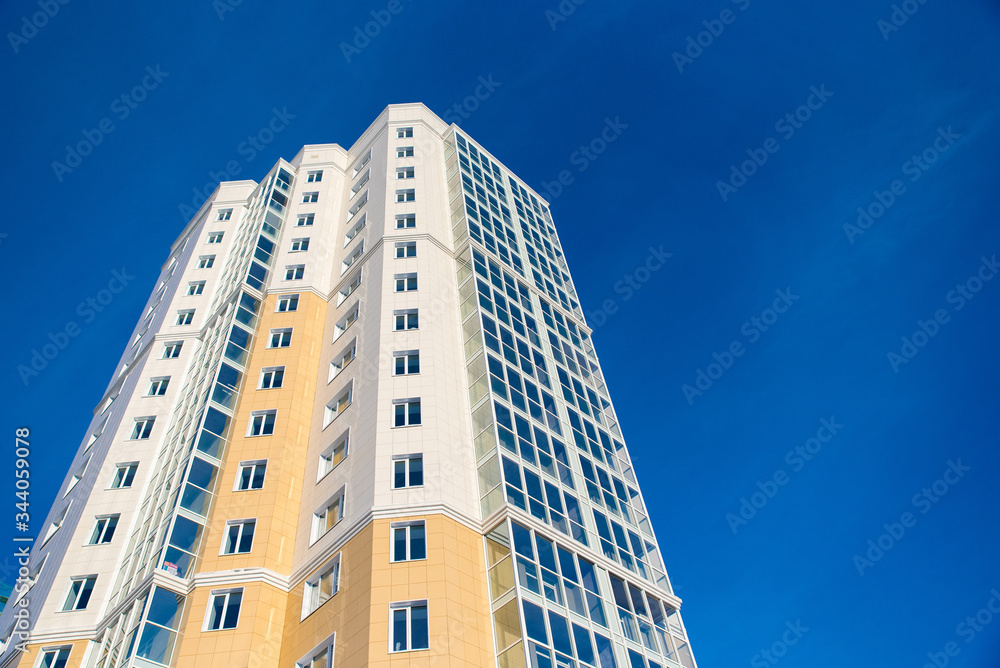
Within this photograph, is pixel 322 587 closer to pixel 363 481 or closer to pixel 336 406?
pixel 363 481

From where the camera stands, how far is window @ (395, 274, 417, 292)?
39.2 meters

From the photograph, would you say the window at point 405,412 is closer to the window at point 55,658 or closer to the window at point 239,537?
the window at point 239,537

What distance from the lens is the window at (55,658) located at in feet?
91.6

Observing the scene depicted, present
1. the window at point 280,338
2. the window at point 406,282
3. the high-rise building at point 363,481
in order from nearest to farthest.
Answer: the high-rise building at point 363,481 → the window at point 406,282 → the window at point 280,338

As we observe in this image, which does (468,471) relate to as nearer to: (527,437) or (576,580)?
(527,437)

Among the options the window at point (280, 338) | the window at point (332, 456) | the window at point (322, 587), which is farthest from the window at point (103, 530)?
the window at point (322, 587)

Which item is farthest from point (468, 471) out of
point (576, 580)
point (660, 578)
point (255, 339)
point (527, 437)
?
point (255, 339)

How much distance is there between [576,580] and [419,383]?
1140 cm

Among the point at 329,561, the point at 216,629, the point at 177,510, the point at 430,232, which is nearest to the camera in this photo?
the point at 216,629

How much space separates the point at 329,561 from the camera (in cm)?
2727

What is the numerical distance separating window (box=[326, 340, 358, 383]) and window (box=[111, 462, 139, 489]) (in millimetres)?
11620

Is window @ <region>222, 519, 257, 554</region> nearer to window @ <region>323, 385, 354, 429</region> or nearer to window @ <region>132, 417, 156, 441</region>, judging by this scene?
window @ <region>323, 385, 354, 429</region>

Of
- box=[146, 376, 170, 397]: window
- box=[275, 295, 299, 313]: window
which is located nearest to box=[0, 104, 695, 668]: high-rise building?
box=[146, 376, 170, 397]: window

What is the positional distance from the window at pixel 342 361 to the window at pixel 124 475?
11.6 meters
